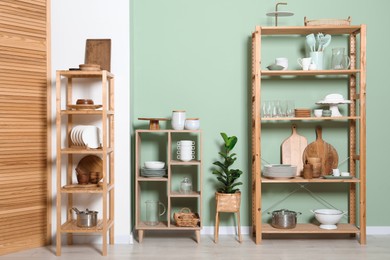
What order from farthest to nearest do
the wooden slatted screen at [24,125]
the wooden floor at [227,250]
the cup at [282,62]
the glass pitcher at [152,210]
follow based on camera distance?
1. the glass pitcher at [152,210]
2. the cup at [282,62]
3. the wooden slatted screen at [24,125]
4. the wooden floor at [227,250]

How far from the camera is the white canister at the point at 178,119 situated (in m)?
4.62

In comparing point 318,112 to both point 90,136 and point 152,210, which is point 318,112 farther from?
point 90,136

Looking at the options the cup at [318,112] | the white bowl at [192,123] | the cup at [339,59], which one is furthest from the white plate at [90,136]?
the cup at [339,59]

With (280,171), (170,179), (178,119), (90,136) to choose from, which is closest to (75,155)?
(90,136)

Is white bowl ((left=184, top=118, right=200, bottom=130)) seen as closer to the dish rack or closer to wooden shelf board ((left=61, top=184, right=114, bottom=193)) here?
wooden shelf board ((left=61, top=184, right=114, bottom=193))

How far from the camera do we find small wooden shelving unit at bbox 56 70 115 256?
4.23 metres

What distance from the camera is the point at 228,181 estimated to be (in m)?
4.67

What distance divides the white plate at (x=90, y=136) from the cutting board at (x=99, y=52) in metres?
0.59

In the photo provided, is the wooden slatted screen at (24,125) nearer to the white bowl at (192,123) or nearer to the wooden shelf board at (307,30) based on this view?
the white bowl at (192,123)

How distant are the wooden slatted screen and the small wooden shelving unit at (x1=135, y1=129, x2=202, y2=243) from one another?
2.67 ft

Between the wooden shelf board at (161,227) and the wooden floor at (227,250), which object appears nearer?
the wooden floor at (227,250)

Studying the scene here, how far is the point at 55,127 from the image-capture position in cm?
462

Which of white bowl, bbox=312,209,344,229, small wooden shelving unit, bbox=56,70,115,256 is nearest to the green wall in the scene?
white bowl, bbox=312,209,344,229

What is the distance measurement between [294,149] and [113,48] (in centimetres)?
198
